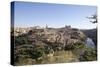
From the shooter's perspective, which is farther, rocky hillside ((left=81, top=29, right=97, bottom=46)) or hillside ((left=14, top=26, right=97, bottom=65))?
rocky hillside ((left=81, top=29, right=97, bottom=46))

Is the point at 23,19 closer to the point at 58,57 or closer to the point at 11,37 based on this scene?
the point at 11,37

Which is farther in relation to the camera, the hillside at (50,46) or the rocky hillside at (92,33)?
the rocky hillside at (92,33)

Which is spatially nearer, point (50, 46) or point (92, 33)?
point (50, 46)

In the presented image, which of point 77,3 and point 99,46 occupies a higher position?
point 77,3

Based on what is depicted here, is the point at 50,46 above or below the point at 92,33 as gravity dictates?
below

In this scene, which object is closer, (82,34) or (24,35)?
(24,35)

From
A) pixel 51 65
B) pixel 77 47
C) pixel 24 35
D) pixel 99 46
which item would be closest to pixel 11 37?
pixel 24 35

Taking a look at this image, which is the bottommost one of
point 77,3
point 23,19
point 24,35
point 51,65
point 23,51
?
point 51,65
